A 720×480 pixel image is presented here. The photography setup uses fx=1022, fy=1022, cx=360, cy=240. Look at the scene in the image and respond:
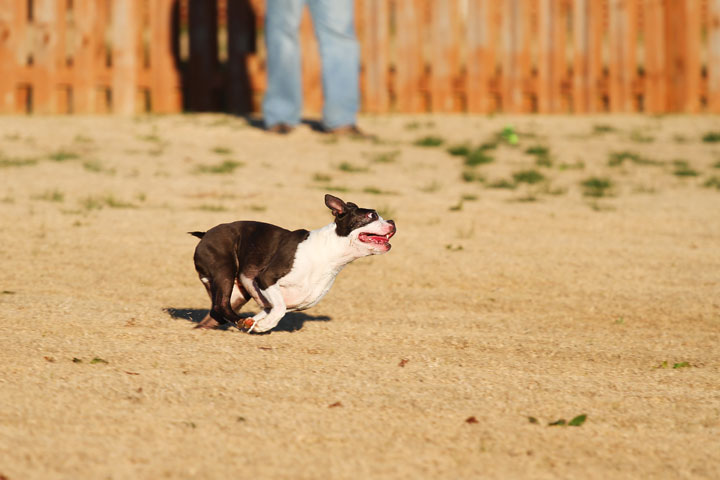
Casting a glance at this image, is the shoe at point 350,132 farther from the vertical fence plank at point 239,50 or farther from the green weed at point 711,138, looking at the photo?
the green weed at point 711,138

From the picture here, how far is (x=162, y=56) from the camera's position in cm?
1211

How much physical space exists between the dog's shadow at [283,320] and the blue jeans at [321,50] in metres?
5.48

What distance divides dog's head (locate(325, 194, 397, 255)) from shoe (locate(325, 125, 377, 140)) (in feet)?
21.2

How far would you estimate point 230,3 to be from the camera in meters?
12.3

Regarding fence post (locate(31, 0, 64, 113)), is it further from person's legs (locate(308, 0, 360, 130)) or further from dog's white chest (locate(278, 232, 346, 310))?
dog's white chest (locate(278, 232, 346, 310))

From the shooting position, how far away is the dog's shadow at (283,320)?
17.5 feet

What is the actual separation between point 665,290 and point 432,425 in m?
3.14

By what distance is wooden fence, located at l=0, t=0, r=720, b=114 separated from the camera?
11.9m

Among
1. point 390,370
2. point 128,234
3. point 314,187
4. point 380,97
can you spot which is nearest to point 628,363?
point 390,370

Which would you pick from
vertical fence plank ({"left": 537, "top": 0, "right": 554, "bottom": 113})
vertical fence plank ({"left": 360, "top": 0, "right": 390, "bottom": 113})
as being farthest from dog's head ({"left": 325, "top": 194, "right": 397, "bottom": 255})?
vertical fence plank ({"left": 537, "top": 0, "right": 554, "bottom": 113})

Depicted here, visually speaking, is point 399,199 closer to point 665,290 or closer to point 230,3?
point 665,290

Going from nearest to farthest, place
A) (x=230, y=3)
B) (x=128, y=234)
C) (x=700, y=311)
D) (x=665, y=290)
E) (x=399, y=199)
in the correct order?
(x=700, y=311), (x=665, y=290), (x=128, y=234), (x=399, y=199), (x=230, y=3)

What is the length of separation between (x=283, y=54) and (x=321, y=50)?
1.33 feet

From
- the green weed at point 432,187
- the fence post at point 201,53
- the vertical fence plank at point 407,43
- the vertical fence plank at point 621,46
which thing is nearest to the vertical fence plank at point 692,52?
the vertical fence plank at point 621,46
